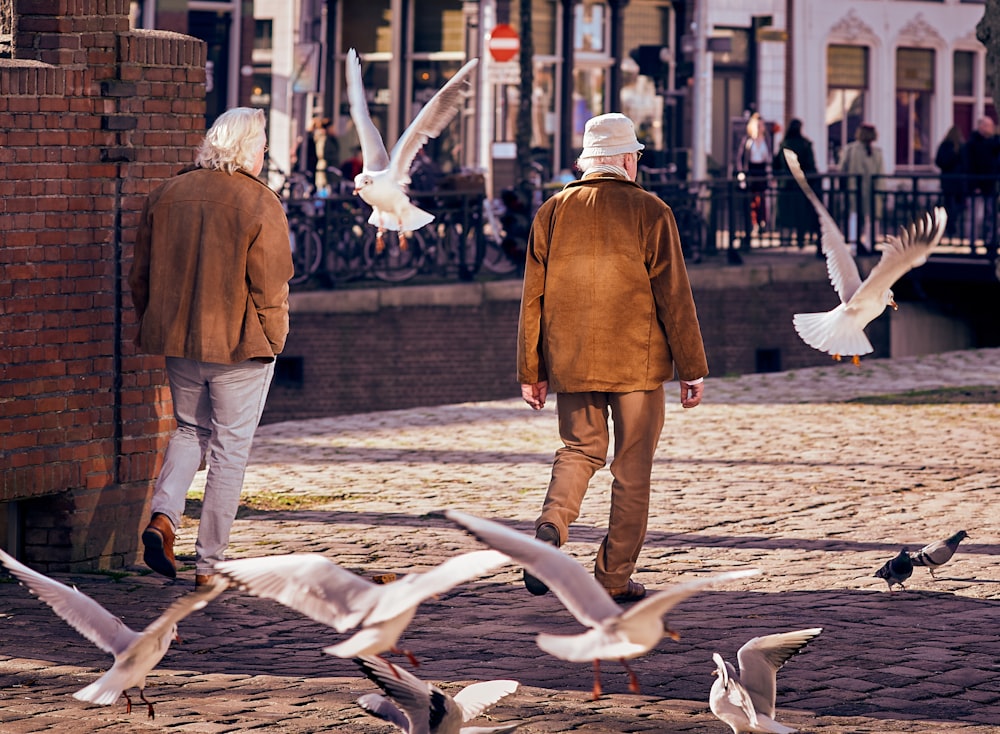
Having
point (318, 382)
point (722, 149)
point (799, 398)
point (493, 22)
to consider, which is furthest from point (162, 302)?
point (722, 149)

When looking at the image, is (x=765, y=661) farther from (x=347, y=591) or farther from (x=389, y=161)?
(x=389, y=161)

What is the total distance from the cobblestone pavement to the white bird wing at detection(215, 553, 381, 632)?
1.06 meters

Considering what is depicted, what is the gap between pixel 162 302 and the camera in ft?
26.8

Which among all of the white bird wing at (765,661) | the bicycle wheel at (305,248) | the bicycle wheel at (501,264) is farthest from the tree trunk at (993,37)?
the white bird wing at (765,661)

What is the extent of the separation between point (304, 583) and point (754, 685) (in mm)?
1358

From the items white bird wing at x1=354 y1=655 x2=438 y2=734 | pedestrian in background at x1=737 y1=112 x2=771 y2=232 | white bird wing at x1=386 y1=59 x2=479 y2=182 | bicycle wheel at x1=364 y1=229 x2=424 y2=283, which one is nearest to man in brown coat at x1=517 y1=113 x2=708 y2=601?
white bird wing at x1=354 y1=655 x2=438 y2=734

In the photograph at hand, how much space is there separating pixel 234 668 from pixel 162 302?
1.94 metres

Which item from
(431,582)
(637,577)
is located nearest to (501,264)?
(637,577)

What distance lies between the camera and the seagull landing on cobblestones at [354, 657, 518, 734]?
509 cm

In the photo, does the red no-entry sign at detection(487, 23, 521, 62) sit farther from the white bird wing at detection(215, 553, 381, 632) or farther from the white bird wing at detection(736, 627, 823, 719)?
the white bird wing at detection(215, 553, 381, 632)

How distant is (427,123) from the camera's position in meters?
12.3

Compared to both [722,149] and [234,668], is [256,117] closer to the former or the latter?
[234,668]

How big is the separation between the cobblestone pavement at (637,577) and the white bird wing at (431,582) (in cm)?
132

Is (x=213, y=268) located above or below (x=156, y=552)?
above
